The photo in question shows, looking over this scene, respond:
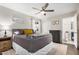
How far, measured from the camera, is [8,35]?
86.7 inches

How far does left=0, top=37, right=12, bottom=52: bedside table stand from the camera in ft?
7.18

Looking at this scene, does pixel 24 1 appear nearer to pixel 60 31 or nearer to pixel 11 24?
pixel 11 24

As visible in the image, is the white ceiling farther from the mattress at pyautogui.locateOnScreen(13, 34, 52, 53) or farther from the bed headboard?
the mattress at pyautogui.locateOnScreen(13, 34, 52, 53)

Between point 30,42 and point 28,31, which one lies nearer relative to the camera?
point 30,42

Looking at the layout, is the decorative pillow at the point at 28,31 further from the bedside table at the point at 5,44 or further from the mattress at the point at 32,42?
the bedside table at the point at 5,44

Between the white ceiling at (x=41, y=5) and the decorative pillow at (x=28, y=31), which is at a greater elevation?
the white ceiling at (x=41, y=5)

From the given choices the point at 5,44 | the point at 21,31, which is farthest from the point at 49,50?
the point at 5,44

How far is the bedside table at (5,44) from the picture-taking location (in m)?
2.19

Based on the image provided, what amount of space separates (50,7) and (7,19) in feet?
3.16

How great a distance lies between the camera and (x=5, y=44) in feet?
7.22

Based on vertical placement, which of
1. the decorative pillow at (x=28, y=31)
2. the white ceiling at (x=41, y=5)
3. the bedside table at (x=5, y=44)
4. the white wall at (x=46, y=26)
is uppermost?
the white ceiling at (x=41, y=5)

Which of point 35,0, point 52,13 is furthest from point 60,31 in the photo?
point 35,0

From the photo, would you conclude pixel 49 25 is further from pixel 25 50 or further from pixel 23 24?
pixel 25 50

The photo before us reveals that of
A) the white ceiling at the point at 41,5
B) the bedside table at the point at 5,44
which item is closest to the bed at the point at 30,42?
the bedside table at the point at 5,44
